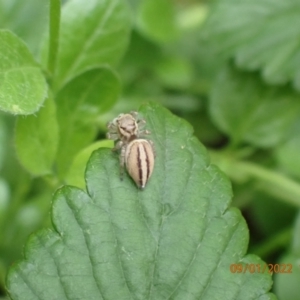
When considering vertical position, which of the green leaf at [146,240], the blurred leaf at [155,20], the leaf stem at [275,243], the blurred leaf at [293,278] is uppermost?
the green leaf at [146,240]

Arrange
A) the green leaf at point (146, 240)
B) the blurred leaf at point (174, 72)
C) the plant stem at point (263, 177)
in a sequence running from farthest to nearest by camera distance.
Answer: the blurred leaf at point (174, 72) → the plant stem at point (263, 177) → the green leaf at point (146, 240)

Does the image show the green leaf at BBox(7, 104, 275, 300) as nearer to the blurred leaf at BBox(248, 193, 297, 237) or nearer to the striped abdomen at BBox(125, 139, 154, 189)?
the striped abdomen at BBox(125, 139, 154, 189)

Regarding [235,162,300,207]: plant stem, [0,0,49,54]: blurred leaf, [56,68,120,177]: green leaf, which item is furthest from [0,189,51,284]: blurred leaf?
[235,162,300,207]: plant stem

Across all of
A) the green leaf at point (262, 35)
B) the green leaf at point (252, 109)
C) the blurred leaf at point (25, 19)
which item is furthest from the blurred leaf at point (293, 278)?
the blurred leaf at point (25, 19)

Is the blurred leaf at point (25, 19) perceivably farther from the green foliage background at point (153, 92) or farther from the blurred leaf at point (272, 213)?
the blurred leaf at point (272, 213)

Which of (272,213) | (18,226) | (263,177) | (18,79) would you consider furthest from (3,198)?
(272,213)

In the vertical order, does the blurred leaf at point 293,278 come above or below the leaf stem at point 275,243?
above

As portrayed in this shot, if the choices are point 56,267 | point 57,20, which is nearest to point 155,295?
point 56,267
